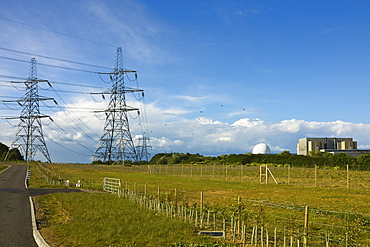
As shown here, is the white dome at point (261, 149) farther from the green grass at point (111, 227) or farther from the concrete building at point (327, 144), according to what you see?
the green grass at point (111, 227)

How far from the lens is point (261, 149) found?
123 m

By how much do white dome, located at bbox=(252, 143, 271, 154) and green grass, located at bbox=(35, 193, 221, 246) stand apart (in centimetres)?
Result: 10594

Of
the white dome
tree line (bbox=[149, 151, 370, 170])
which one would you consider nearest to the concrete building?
the white dome

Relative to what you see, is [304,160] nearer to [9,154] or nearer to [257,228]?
[257,228]

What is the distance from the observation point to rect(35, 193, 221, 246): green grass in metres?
11.7

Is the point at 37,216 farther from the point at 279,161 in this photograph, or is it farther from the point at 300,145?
the point at 300,145

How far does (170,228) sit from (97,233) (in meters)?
2.84

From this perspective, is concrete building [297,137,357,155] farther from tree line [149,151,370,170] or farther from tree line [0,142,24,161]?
tree line [0,142,24,161]

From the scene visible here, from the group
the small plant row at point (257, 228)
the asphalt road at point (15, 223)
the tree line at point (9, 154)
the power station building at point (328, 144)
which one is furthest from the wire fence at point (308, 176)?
the power station building at point (328, 144)

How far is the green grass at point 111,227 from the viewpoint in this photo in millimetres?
11719

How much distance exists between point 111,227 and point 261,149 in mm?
113118

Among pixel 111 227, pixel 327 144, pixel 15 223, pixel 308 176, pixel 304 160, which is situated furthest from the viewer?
pixel 327 144

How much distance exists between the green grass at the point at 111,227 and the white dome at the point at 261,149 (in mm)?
105937

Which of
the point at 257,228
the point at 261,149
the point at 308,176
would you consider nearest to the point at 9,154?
the point at 261,149
